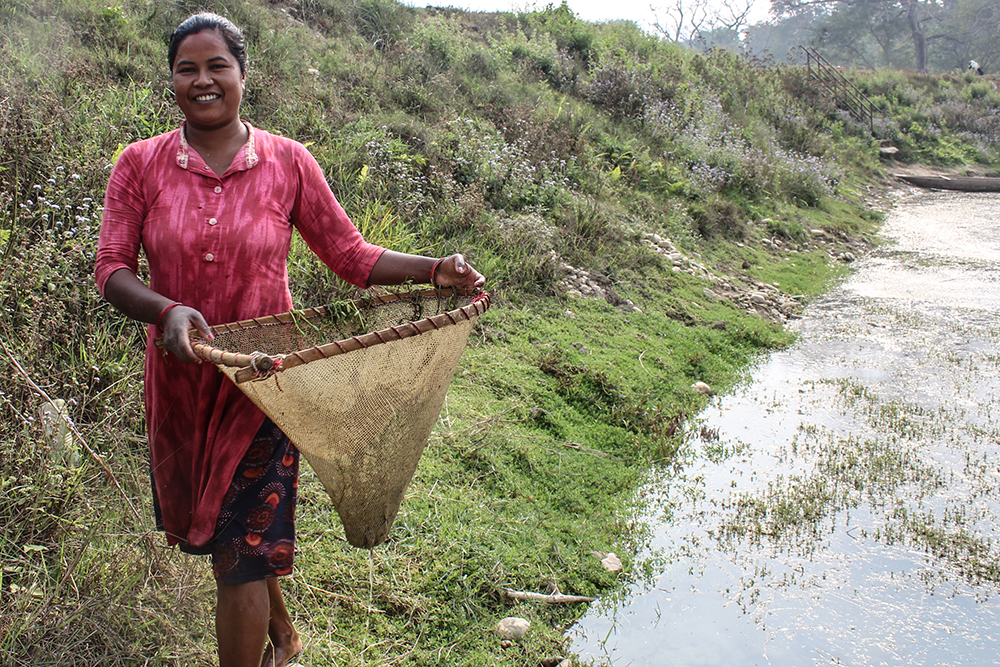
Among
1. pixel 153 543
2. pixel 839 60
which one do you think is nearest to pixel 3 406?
pixel 153 543

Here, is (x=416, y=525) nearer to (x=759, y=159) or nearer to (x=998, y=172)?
(x=759, y=159)

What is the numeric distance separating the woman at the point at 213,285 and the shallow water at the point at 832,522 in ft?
4.71

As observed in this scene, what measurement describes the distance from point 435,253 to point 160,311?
391 centimetres

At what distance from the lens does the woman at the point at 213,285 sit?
5.91 ft

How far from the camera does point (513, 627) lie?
2764 mm

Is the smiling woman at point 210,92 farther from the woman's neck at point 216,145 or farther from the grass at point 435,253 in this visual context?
the grass at point 435,253

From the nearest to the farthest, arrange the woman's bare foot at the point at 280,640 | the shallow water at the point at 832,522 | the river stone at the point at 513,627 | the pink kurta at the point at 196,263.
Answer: the pink kurta at the point at 196,263 → the woman's bare foot at the point at 280,640 → the river stone at the point at 513,627 → the shallow water at the point at 832,522

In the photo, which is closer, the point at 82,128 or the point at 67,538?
the point at 67,538

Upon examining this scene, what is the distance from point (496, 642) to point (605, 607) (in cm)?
53

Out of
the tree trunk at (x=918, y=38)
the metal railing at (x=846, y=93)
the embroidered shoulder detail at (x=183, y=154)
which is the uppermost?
the tree trunk at (x=918, y=38)

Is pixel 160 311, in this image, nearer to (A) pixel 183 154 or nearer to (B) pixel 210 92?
(A) pixel 183 154

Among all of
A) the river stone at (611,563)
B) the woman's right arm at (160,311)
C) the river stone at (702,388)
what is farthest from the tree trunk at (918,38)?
the woman's right arm at (160,311)

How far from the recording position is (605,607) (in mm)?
3014

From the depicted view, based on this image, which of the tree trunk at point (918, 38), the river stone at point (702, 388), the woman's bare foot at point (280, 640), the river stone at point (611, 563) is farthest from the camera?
the tree trunk at point (918, 38)
